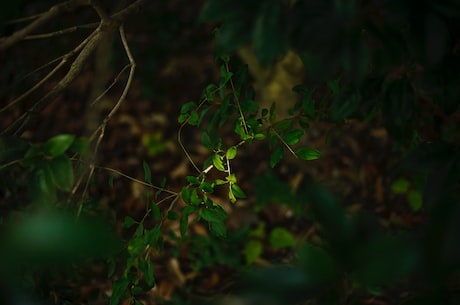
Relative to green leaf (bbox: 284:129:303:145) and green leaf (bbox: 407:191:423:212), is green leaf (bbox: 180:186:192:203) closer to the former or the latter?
green leaf (bbox: 284:129:303:145)

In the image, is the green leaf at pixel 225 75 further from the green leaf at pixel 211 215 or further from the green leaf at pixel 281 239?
the green leaf at pixel 281 239

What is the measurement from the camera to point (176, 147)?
3.18m

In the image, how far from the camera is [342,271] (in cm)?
63

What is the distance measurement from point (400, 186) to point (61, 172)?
6.74ft

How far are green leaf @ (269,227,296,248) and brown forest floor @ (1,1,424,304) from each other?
0.08 meters

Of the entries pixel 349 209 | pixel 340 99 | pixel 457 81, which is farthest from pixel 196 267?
pixel 457 81

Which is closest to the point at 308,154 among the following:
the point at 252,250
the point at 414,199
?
the point at 252,250

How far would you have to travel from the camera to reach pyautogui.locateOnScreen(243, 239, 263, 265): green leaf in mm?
2352

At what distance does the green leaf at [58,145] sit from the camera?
0.75m

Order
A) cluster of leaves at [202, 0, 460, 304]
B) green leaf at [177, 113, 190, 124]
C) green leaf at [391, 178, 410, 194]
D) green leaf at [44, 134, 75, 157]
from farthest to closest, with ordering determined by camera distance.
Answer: green leaf at [391, 178, 410, 194]
green leaf at [177, 113, 190, 124]
green leaf at [44, 134, 75, 157]
cluster of leaves at [202, 0, 460, 304]

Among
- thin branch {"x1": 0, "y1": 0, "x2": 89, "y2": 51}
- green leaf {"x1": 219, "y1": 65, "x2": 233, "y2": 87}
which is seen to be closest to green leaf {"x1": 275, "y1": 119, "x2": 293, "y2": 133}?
green leaf {"x1": 219, "y1": 65, "x2": 233, "y2": 87}

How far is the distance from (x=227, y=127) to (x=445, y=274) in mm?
2651

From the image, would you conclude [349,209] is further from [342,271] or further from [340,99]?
[342,271]

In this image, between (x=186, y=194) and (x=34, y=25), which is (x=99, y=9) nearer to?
(x=34, y=25)
